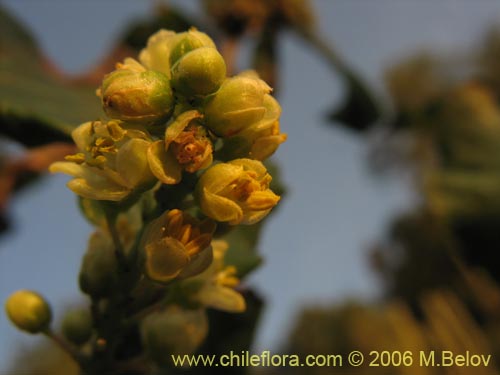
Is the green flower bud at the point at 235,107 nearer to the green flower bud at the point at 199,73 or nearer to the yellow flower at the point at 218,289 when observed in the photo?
the green flower bud at the point at 199,73

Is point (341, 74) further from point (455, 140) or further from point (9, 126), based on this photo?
point (9, 126)

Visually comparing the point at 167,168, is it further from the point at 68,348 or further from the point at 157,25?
the point at 157,25

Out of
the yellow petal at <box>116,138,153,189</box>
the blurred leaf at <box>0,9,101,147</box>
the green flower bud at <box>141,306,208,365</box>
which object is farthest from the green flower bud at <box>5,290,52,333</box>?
the blurred leaf at <box>0,9,101,147</box>

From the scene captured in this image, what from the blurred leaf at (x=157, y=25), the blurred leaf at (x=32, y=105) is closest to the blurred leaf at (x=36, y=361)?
the blurred leaf at (x=157, y=25)

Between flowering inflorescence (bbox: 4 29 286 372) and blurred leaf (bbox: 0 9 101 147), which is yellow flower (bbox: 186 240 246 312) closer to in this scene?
flowering inflorescence (bbox: 4 29 286 372)

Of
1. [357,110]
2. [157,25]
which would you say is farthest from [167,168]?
[357,110]

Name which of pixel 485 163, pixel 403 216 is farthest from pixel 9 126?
pixel 403 216
